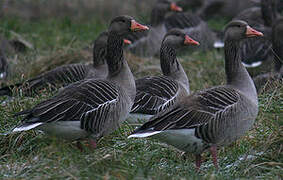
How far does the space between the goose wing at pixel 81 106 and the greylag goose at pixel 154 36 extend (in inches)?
270

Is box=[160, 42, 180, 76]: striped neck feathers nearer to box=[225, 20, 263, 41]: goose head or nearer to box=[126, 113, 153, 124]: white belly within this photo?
box=[126, 113, 153, 124]: white belly

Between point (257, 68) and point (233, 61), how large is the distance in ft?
15.6

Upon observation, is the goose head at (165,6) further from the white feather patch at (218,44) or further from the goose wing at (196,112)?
the goose wing at (196,112)

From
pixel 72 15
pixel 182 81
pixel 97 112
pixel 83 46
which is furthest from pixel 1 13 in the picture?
pixel 97 112

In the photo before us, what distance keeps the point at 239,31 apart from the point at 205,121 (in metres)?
1.30

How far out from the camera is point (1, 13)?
16141 millimetres

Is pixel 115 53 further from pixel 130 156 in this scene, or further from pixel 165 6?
pixel 165 6

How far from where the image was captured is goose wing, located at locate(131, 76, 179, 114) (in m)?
7.64

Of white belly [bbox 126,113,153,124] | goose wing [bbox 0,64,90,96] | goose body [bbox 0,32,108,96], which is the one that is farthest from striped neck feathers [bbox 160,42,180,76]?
goose wing [bbox 0,64,90,96]

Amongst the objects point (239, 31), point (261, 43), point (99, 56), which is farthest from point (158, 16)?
point (239, 31)

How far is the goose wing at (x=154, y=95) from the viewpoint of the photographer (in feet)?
25.1

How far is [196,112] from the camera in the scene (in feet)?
19.6

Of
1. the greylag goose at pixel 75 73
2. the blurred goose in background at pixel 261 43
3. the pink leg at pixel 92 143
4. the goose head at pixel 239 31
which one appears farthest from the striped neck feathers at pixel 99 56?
the goose head at pixel 239 31

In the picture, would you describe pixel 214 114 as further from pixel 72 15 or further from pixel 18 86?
pixel 72 15
